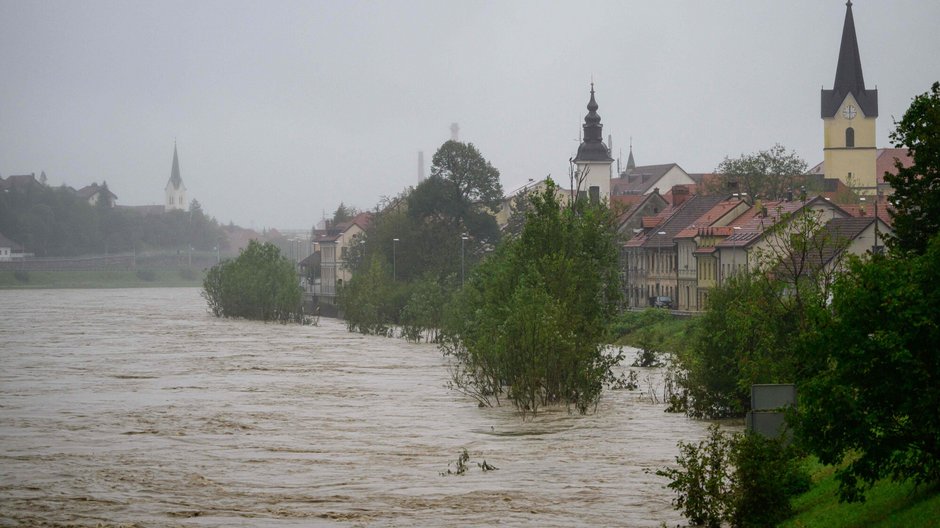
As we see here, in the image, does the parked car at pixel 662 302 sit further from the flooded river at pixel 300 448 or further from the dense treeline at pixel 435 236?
the flooded river at pixel 300 448

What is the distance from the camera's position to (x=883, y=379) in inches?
753

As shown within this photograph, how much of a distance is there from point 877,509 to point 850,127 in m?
148

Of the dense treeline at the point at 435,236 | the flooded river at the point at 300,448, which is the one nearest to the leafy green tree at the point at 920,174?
the flooded river at the point at 300,448

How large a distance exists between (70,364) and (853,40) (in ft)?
336

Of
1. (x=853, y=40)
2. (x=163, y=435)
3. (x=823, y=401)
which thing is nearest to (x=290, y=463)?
(x=163, y=435)

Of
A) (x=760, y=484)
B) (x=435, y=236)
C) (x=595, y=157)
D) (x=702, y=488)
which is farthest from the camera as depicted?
(x=595, y=157)

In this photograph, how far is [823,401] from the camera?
19.3 m

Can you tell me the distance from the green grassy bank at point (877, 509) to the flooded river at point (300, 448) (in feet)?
12.7

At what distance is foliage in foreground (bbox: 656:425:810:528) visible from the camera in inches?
889

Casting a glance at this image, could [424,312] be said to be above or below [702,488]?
above

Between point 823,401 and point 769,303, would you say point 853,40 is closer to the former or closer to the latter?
point 769,303

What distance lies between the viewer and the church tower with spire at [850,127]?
522 feet

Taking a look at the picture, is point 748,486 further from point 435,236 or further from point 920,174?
point 435,236

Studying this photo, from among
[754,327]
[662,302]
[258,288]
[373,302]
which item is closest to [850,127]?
[662,302]
